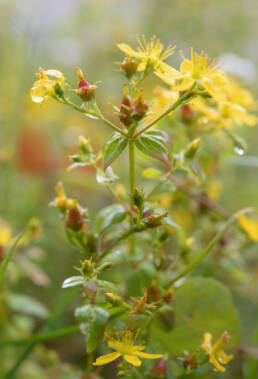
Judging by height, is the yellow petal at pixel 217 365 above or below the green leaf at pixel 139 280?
below

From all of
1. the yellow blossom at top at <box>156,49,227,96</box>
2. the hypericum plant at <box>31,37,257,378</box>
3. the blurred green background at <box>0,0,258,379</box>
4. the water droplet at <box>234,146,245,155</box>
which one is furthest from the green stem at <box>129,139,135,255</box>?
the blurred green background at <box>0,0,258,379</box>

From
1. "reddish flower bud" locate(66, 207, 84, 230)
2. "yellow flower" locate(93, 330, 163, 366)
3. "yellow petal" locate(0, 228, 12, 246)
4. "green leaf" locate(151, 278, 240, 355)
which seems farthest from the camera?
"yellow petal" locate(0, 228, 12, 246)

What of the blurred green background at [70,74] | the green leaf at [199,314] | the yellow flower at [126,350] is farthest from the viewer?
the blurred green background at [70,74]

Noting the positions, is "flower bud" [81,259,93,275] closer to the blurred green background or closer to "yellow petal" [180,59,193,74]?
"yellow petal" [180,59,193,74]

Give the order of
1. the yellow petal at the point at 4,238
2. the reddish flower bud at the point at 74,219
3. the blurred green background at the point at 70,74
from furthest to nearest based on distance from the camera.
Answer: the blurred green background at the point at 70,74 < the yellow petal at the point at 4,238 < the reddish flower bud at the point at 74,219

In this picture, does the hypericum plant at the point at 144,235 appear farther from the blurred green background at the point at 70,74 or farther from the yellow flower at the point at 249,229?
the blurred green background at the point at 70,74

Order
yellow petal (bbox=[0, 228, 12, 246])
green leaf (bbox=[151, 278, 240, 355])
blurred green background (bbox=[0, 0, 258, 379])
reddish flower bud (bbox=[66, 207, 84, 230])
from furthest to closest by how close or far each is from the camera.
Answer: blurred green background (bbox=[0, 0, 258, 379]), yellow petal (bbox=[0, 228, 12, 246]), green leaf (bbox=[151, 278, 240, 355]), reddish flower bud (bbox=[66, 207, 84, 230])

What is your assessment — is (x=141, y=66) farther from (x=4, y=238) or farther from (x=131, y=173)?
(x=4, y=238)

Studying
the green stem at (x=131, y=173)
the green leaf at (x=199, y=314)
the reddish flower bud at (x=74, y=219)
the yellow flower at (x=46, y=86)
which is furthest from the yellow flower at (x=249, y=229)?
the yellow flower at (x=46, y=86)
